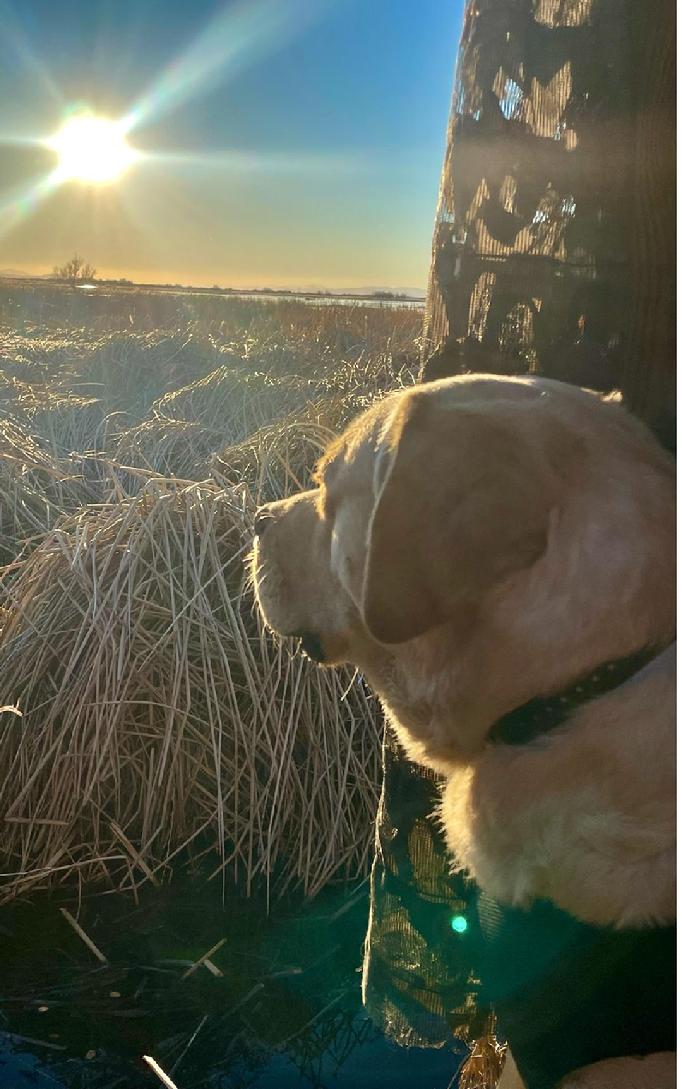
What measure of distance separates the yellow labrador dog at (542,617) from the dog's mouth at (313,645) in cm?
48

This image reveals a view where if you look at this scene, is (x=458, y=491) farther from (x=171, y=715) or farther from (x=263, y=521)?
(x=171, y=715)

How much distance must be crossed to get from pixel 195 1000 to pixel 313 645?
4.97ft

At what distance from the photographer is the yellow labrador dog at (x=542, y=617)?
1.61m

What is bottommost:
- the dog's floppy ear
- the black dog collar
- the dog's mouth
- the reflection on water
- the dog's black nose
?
the reflection on water

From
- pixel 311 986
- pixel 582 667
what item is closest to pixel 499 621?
pixel 582 667

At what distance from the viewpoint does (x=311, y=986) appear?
3.24 metres

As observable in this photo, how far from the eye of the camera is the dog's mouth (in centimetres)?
236

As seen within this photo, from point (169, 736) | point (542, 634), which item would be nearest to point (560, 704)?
point (542, 634)

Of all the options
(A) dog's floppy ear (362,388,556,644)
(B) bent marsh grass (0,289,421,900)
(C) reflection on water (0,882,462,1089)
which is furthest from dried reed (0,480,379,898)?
(A) dog's floppy ear (362,388,556,644)

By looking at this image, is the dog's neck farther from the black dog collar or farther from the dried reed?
the dried reed

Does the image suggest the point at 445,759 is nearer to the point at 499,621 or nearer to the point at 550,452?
the point at 499,621

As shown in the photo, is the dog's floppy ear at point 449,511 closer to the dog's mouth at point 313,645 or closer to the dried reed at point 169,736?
the dog's mouth at point 313,645

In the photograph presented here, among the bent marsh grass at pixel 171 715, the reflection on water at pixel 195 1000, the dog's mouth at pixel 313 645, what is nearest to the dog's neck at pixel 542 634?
the dog's mouth at pixel 313 645

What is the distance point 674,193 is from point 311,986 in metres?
2.72
